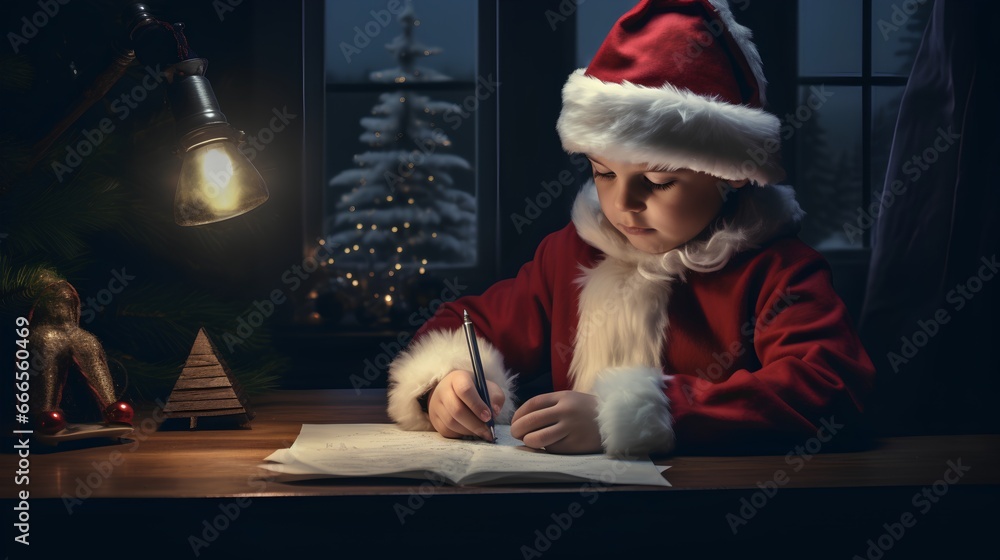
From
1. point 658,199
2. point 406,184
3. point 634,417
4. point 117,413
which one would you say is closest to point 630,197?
point 658,199

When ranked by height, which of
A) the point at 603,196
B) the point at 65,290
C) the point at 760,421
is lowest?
the point at 760,421

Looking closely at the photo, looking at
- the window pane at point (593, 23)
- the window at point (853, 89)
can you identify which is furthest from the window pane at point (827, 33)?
the window pane at point (593, 23)

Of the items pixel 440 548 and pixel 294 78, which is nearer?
pixel 440 548

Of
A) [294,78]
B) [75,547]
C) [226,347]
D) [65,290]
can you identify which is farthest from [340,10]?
[75,547]

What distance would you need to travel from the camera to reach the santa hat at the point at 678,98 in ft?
3.68

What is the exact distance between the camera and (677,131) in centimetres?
112

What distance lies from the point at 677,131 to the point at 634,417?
363 mm

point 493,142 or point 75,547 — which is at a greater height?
point 493,142

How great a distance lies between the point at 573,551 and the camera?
0.92 metres

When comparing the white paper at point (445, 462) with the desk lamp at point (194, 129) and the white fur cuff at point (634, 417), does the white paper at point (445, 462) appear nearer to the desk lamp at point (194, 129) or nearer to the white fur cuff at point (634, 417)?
the white fur cuff at point (634, 417)

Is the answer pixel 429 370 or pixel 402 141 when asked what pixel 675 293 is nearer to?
pixel 429 370

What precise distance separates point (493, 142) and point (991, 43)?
3.52 feet

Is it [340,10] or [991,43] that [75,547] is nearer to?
[340,10]

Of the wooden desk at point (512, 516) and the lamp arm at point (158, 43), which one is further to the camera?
the lamp arm at point (158, 43)
